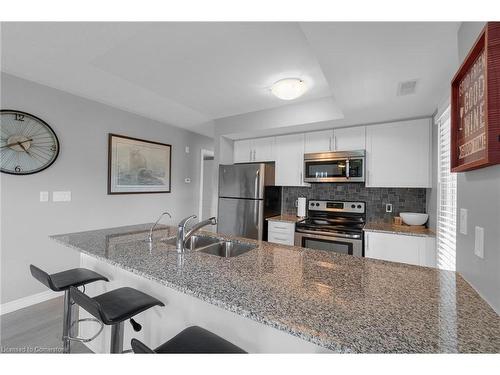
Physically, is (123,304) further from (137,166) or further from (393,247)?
(137,166)

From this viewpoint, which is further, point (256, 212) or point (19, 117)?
point (256, 212)

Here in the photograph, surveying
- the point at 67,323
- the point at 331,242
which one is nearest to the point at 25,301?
the point at 67,323

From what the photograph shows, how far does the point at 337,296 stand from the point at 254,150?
9.52ft

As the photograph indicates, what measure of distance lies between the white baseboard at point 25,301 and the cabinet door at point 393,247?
351cm

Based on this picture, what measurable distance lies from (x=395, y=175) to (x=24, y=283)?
415 cm

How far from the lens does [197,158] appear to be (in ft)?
14.7

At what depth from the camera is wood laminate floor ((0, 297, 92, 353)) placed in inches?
72.4

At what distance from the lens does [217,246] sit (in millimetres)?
1804

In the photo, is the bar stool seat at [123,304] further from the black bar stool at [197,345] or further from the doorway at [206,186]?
the doorway at [206,186]

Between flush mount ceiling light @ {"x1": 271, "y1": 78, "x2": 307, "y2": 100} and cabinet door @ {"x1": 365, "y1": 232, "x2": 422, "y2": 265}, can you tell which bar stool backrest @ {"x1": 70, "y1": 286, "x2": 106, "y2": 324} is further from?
cabinet door @ {"x1": 365, "y1": 232, "x2": 422, "y2": 265}

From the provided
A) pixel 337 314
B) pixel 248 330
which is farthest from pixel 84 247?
pixel 337 314

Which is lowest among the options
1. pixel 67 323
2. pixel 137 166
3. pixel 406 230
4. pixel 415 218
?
pixel 67 323

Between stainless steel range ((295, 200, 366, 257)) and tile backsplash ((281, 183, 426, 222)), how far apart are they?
0.29 feet
